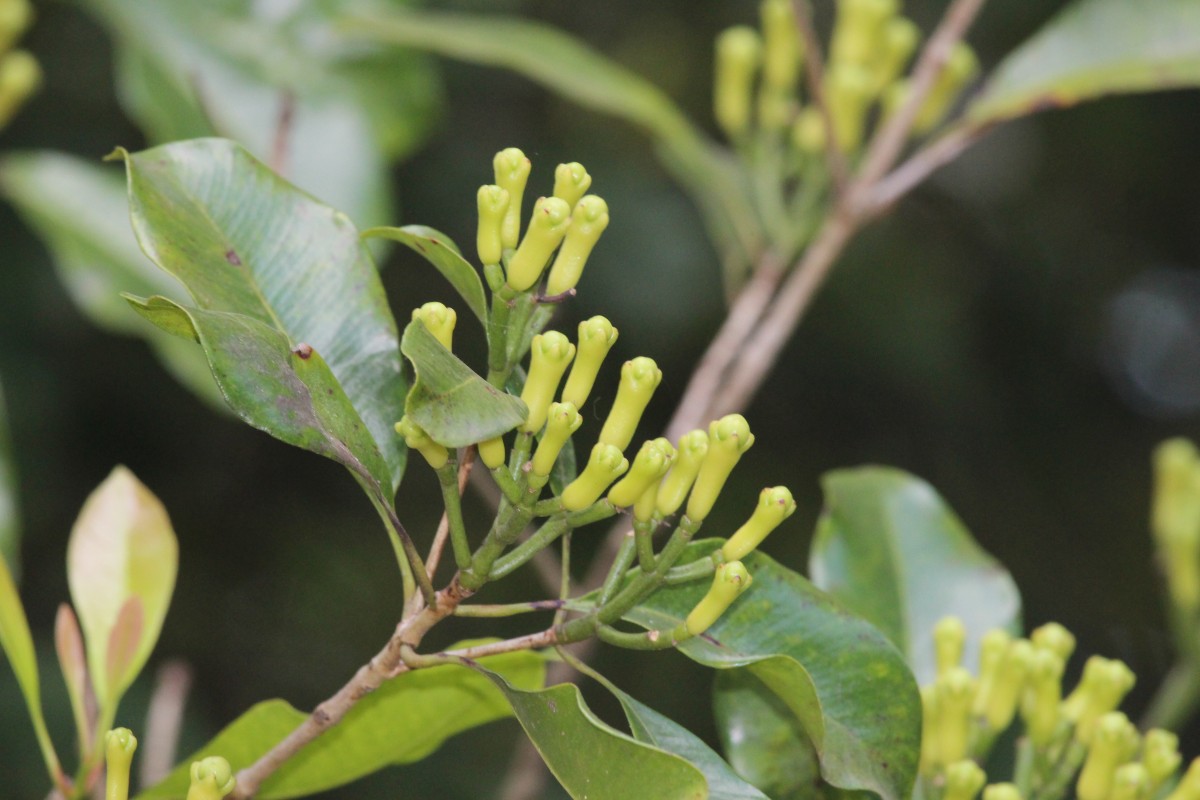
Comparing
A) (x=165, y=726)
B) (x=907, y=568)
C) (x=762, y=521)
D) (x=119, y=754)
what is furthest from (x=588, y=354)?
(x=165, y=726)

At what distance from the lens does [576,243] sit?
833 mm

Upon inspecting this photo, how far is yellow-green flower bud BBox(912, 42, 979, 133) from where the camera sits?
6.09ft

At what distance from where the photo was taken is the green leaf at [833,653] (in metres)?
0.89

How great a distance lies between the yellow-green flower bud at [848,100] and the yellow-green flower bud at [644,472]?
1119 millimetres

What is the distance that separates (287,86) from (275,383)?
1.13 metres

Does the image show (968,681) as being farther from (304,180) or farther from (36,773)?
(36,773)

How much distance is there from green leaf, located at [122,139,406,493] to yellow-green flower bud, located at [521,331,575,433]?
0.15 meters

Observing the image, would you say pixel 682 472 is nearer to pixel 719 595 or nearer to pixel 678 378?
pixel 719 595

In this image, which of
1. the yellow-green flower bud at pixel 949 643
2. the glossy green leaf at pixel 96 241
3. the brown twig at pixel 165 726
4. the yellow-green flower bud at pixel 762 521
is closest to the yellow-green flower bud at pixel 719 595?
the yellow-green flower bud at pixel 762 521

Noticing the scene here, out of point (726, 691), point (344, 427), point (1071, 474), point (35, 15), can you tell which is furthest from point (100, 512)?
point (1071, 474)

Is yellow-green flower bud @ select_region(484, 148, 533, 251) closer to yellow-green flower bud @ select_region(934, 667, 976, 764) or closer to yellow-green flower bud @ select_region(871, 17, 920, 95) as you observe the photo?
yellow-green flower bud @ select_region(934, 667, 976, 764)

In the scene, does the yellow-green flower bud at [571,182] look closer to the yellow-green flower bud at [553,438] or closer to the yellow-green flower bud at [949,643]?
the yellow-green flower bud at [553,438]

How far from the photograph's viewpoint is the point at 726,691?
3.32ft

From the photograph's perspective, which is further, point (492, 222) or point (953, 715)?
point (953, 715)
